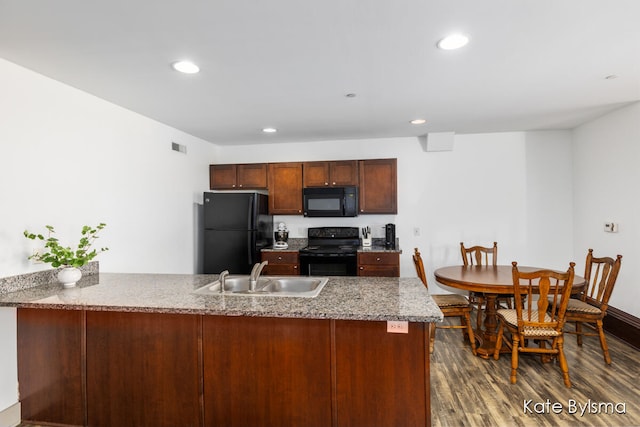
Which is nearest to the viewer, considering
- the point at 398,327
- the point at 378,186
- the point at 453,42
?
the point at 398,327

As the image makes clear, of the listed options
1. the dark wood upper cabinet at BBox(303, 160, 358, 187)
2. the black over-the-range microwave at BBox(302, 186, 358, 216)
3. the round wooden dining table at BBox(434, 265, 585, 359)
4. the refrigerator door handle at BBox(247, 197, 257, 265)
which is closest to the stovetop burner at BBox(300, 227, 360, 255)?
the black over-the-range microwave at BBox(302, 186, 358, 216)

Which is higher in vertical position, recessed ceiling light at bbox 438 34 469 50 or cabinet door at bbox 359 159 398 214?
recessed ceiling light at bbox 438 34 469 50

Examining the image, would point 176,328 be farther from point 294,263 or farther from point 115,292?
point 294,263

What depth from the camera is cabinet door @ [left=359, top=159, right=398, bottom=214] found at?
449 centimetres

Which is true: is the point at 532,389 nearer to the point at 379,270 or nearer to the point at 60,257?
the point at 379,270

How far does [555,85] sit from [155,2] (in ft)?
9.58

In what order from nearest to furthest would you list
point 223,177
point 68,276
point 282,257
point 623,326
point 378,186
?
point 68,276 < point 623,326 < point 282,257 < point 378,186 < point 223,177

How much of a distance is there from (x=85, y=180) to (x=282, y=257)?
2.33 metres

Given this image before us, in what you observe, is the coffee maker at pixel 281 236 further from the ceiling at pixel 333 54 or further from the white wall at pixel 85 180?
the ceiling at pixel 333 54

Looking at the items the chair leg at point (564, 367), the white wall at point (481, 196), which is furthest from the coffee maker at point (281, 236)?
the chair leg at point (564, 367)

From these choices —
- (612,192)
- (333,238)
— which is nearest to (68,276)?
(333,238)

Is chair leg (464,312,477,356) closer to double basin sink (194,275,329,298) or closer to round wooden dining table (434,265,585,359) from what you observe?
round wooden dining table (434,265,585,359)

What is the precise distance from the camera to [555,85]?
2760 mm

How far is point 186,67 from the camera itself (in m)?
2.32
